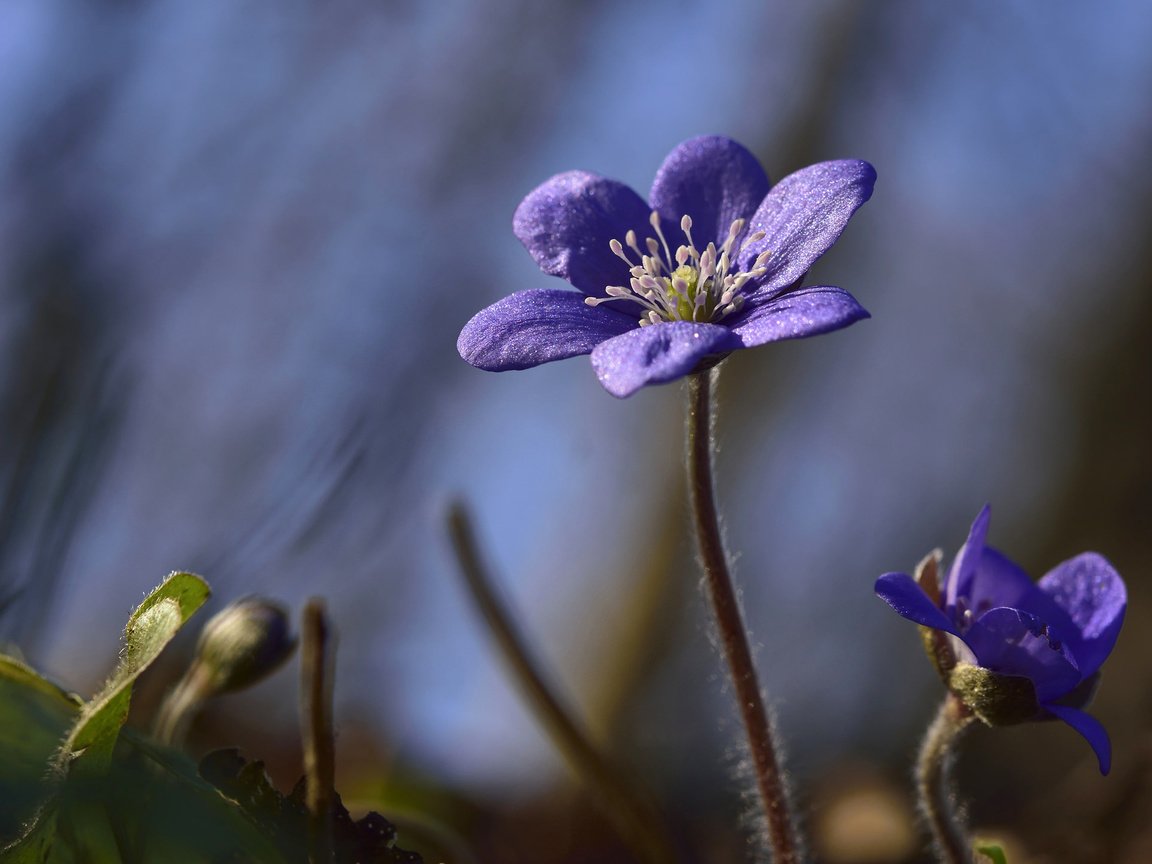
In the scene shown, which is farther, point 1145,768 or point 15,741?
point 1145,768

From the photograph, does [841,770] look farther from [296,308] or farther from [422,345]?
[296,308]

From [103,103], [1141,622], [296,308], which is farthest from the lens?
[296,308]

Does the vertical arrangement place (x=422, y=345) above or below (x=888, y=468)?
above

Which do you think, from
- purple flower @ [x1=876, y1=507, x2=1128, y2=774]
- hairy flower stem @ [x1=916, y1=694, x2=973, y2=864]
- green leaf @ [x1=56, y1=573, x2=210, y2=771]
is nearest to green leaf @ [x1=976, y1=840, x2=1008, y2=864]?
hairy flower stem @ [x1=916, y1=694, x2=973, y2=864]

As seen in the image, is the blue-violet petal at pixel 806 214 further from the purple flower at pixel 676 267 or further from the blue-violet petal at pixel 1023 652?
the blue-violet petal at pixel 1023 652

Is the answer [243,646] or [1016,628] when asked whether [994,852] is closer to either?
[1016,628]

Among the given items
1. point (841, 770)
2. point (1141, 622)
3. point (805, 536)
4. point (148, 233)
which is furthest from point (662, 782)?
point (148, 233)

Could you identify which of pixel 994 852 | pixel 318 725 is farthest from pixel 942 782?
pixel 318 725
